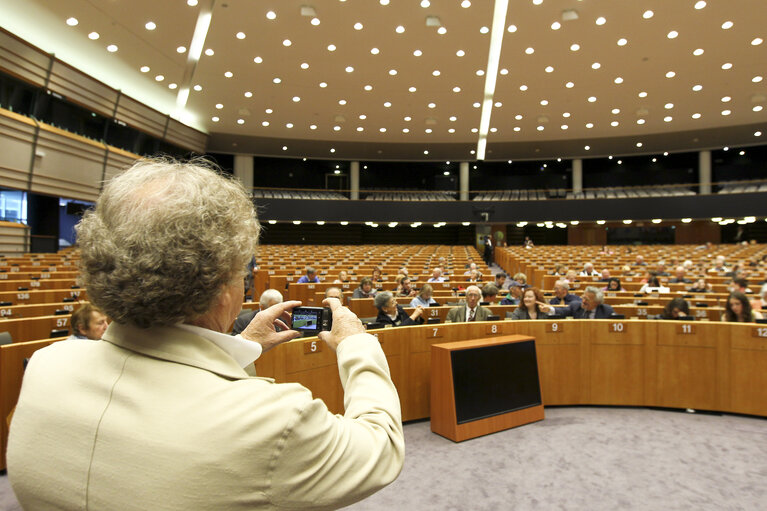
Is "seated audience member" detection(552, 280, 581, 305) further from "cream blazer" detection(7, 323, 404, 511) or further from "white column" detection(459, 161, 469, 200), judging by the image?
"white column" detection(459, 161, 469, 200)

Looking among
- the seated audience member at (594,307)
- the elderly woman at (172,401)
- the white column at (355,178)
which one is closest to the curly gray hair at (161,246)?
the elderly woman at (172,401)

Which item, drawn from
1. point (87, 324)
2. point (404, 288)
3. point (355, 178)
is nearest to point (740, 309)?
point (404, 288)

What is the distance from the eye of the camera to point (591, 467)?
3188mm

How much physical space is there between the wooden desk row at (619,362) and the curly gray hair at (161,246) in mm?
3117

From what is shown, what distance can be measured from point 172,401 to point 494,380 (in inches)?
146

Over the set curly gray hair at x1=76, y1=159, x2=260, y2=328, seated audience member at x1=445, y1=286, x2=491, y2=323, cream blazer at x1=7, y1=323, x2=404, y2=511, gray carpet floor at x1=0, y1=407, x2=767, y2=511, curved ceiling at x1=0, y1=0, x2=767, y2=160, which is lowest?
gray carpet floor at x1=0, y1=407, x2=767, y2=511

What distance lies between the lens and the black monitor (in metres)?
3.80

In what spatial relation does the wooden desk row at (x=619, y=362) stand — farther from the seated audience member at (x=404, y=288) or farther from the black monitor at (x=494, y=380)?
the seated audience member at (x=404, y=288)

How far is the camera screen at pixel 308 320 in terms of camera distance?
167cm

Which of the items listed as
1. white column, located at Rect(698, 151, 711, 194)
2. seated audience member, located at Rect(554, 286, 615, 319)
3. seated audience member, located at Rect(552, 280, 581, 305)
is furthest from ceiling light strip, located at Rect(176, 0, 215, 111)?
white column, located at Rect(698, 151, 711, 194)

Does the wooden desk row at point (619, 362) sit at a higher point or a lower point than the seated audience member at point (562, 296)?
lower

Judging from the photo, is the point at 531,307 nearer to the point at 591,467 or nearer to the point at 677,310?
the point at 677,310

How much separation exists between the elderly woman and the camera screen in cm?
92

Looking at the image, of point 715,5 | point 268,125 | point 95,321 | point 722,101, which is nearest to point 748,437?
point 95,321
